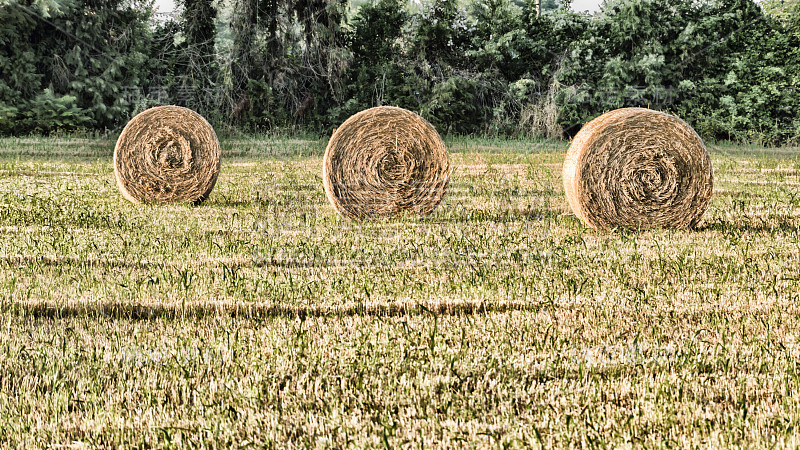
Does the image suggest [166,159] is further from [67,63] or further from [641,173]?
[67,63]

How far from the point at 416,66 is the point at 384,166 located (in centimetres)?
1577

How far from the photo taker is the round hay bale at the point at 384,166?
9539mm

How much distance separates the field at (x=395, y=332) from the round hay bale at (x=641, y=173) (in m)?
0.35

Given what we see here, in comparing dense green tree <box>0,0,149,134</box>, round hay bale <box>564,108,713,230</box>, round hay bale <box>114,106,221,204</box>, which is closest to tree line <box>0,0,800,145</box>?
dense green tree <box>0,0,149,134</box>

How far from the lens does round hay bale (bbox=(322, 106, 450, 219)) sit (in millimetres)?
9539

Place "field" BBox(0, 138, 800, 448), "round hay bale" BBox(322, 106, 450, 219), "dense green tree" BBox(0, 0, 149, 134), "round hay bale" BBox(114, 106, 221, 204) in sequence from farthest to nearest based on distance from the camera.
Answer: "dense green tree" BBox(0, 0, 149, 134), "round hay bale" BBox(114, 106, 221, 204), "round hay bale" BBox(322, 106, 450, 219), "field" BBox(0, 138, 800, 448)

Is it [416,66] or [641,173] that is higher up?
[416,66]

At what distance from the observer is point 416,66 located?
24.9 meters

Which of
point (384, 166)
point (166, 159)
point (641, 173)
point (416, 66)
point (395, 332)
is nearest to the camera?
point (395, 332)

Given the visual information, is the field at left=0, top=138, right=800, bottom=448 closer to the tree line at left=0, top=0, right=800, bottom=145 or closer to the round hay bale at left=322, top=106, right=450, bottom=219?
the round hay bale at left=322, top=106, right=450, bottom=219

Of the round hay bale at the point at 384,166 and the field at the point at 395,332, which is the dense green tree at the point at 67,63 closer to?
the field at the point at 395,332

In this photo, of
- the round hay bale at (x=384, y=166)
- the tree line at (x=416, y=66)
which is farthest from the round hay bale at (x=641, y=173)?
the tree line at (x=416, y=66)

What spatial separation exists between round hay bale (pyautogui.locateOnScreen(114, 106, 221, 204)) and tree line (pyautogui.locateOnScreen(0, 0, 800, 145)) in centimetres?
1237

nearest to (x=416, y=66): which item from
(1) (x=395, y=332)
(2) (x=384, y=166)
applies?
(2) (x=384, y=166)
